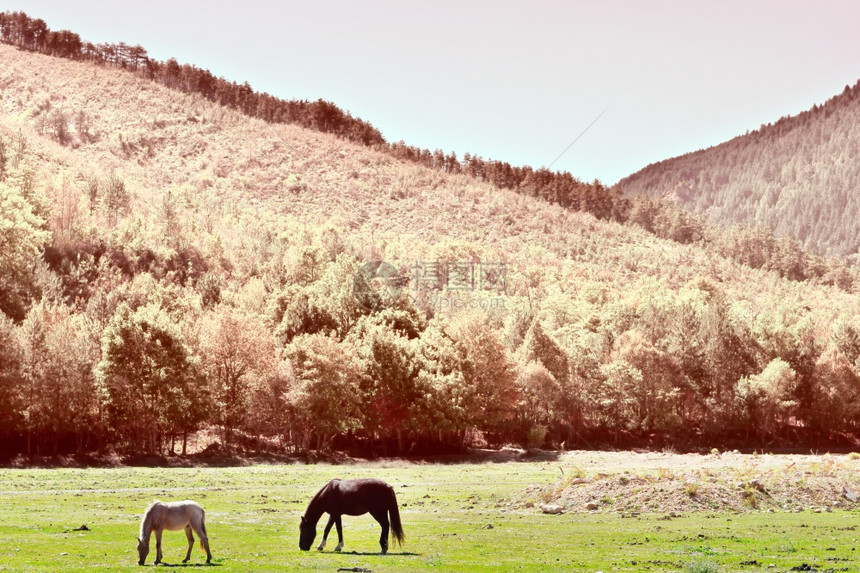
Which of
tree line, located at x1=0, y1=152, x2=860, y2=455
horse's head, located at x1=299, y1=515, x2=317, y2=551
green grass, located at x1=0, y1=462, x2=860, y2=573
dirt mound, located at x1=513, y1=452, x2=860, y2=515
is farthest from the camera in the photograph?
tree line, located at x1=0, y1=152, x2=860, y2=455

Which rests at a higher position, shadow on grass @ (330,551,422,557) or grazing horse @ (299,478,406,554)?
grazing horse @ (299,478,406,554)

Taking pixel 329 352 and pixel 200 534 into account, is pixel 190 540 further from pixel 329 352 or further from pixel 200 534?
pixel 329 352

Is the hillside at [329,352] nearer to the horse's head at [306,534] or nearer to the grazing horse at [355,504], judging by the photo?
the grazing horse at [355,504]

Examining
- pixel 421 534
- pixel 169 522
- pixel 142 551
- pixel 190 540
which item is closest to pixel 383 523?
pixel 421 534

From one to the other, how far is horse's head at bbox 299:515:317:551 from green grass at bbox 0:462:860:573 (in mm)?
318

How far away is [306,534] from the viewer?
3108cm

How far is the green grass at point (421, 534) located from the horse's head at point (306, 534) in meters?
0.32

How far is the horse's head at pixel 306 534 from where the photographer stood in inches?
1214

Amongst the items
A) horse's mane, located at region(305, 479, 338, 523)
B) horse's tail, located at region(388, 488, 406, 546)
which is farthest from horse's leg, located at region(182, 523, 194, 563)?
horse's tail, located at region(388, 488, 406, 546)

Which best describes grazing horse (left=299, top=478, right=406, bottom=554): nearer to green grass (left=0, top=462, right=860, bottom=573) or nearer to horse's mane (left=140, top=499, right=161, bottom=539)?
green grass (left=0, top=462, right=860, bottom=573)

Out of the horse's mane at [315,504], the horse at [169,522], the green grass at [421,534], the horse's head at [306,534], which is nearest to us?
the horse at [169,522]

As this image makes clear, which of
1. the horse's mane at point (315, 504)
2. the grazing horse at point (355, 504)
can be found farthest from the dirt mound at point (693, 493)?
the horse's mane at point (315, 504)

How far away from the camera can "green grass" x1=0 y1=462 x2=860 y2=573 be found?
90.6ft

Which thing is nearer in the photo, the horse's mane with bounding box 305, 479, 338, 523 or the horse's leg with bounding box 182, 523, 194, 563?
the horse's leg with bounding box 182, 523, 194, 563
